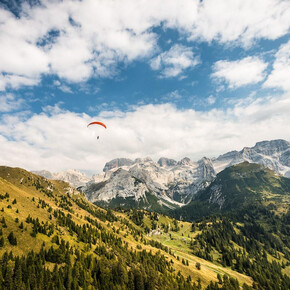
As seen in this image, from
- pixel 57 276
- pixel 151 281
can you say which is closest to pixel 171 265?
pixel 151 281

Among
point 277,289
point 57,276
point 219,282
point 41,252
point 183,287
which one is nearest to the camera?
point 57,276

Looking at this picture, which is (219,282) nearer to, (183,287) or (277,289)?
(183,287)

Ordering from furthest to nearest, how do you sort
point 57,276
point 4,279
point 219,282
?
point 219,282 < point 57,276 < point 4,279

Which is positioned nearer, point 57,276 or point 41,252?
point 57,276

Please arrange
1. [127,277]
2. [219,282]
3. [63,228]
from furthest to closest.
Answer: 1. [219,282]
2. [63,228]
3. [127,277]

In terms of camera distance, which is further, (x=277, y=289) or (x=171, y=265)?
(x=277, y=289)

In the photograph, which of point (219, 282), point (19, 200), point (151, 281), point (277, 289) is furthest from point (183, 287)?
point (19, 200)

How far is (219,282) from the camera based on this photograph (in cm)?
14112

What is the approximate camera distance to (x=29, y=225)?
10631 centimetres

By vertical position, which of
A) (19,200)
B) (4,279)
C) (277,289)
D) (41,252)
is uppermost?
(19,200)

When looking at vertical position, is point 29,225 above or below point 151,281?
above

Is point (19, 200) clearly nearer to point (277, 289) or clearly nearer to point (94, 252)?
point (94, 252)

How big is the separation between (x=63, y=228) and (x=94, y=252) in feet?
97.6

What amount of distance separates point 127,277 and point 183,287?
113 feet
